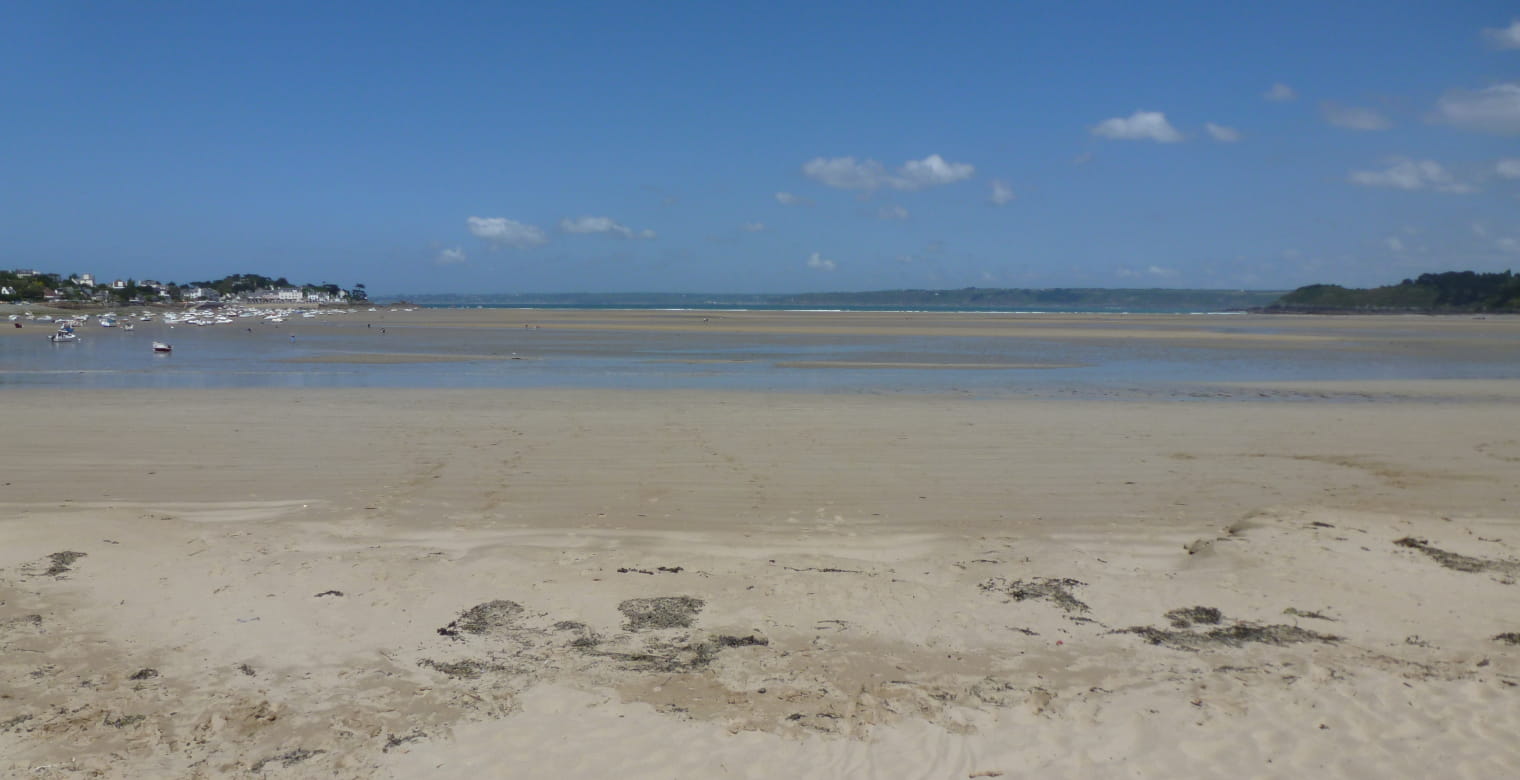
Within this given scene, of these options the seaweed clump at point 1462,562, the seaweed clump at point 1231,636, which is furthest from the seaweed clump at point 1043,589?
the seaweed clump at point 1462,562

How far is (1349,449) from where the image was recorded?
12.4 m

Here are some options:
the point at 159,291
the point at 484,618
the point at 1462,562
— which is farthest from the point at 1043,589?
the point at 159,291

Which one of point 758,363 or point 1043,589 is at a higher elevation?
point 758,363

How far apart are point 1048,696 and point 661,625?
2209mm

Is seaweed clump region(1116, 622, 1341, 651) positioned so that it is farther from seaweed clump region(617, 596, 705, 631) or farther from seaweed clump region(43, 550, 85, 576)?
seaweed clump region(43, 550, 85, 576)

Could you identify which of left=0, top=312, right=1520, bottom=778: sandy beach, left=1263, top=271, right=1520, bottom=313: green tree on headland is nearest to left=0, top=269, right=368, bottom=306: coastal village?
left=0, top=312, right=1520, bottom=778: sandy beach

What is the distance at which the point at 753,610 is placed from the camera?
599 cm

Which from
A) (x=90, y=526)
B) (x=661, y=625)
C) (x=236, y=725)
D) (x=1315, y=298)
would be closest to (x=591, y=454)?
(x=90, y=526)

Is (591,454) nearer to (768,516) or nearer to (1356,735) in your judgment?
(768,516)

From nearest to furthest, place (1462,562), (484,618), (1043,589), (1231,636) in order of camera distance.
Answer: (1231,636), (484,618), (1043,589), (1462,562)

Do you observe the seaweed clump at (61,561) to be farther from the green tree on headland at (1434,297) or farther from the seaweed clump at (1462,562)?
the green tree on headland at (1434,297)

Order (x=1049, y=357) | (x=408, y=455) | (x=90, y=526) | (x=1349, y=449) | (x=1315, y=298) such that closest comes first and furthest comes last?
(x=90, y=526)
(x=408, y=455)
(x=1349, y=449)
(x=1049, y=357)
(x=1315, y=298)

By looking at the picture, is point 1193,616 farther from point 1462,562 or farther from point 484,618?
point 484,618

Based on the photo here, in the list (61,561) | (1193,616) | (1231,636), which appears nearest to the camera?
(1231,636)
